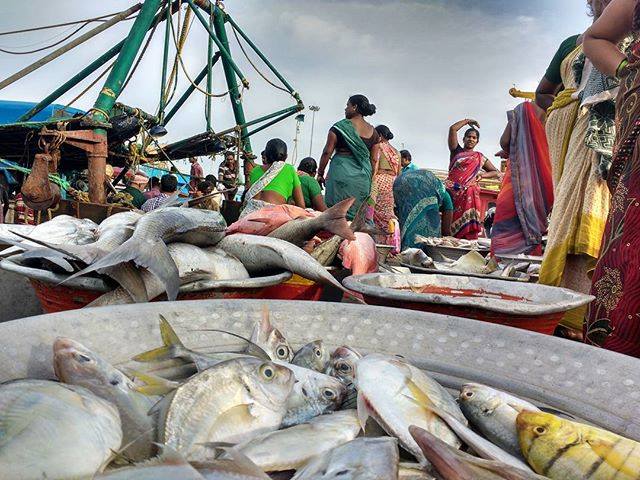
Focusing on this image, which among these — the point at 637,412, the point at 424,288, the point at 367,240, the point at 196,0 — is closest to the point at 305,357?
the point at 637,412

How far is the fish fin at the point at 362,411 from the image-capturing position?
1.02m

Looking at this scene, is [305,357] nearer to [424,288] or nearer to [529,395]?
[529,395]

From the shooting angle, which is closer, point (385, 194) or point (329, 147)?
point (329, 147)

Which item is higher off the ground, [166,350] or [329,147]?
[329,147]

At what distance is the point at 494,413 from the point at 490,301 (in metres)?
0.68

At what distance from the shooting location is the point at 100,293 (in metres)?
1.78

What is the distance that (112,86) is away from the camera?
7.57m

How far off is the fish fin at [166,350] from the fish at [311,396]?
30 centimetres

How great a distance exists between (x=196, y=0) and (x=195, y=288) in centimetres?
1152

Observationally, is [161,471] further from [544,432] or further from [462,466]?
[544,432]

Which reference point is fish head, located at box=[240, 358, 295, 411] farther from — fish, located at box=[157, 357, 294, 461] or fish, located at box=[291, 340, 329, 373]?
fish, located at box=[291, 340, 329, 373]

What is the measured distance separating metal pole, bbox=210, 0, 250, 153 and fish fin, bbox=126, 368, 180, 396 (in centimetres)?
A: 1137

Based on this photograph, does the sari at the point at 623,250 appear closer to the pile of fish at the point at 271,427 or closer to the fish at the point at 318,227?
the pile of fish at the point at 271,427

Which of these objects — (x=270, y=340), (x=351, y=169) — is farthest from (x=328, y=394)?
(x=351, y=169)
